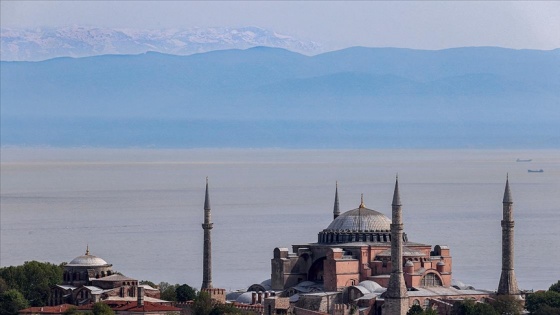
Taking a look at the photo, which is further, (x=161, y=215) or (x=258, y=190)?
(x=258, y=190)

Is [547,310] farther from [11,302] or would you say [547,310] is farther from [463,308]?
[11,302]

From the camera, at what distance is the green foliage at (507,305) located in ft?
185

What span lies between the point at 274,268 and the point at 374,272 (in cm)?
365

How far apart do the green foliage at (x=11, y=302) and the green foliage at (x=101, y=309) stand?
4.19 metres

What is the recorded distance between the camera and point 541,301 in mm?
56344

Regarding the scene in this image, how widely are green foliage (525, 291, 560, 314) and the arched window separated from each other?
13.6 ft

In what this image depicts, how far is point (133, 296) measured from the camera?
204ft

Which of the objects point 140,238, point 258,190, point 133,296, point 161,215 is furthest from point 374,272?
point 258,190

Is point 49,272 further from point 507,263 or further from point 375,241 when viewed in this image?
point 507,263

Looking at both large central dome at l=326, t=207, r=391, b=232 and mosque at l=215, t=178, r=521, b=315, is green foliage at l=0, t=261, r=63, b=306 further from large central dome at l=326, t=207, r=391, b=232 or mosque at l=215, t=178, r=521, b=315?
large central dome at l=326, t=207, r=391, b=232

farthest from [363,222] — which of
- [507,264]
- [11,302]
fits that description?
[11,302]

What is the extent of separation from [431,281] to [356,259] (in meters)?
2.80

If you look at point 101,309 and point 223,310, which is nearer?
point 101,309

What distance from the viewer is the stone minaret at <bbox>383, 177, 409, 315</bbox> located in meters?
56.8
